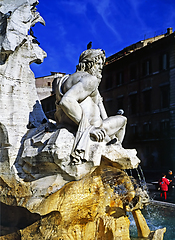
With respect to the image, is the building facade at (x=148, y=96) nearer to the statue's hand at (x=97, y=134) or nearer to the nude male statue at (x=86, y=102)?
the nude male statue at (x=86, y=102)

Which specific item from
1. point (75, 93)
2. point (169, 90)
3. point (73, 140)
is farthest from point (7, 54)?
point (169, 90)

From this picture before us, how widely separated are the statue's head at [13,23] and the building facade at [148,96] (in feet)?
54.2

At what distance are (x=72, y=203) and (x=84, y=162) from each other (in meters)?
0.53

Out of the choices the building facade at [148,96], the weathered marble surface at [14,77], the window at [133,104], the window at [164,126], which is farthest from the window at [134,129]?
the weathered marble surface at [14,77]

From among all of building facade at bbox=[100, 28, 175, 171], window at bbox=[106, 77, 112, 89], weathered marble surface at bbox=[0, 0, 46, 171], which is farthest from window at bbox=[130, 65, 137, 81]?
weathered marble surface at bbox=[0, 0, 46, 171]

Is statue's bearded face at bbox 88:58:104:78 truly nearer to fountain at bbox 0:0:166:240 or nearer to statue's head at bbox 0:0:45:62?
fountain at bbox 0:0:166:240

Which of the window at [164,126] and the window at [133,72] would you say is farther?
the window at [133,72]

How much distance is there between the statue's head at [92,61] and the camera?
429 cm

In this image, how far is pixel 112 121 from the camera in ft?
14.2

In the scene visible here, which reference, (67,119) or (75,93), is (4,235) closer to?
(67,119)

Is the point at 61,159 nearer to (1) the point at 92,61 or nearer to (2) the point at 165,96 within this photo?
(1) the point at 92,61

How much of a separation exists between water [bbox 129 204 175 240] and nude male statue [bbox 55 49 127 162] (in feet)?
6.56

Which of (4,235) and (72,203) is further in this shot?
(4,235)

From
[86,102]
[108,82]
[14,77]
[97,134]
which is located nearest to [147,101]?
[108,82]
